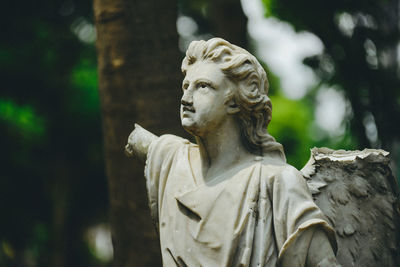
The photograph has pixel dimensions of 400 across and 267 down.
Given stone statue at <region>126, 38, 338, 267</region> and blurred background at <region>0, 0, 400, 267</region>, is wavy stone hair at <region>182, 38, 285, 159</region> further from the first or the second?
blurred background at <region>0, 0, 400, 267</region>

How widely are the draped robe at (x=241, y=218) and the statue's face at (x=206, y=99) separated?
32 centimetres

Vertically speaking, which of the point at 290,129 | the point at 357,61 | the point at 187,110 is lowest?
the point at 290,129

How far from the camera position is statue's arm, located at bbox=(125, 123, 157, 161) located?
5227mm

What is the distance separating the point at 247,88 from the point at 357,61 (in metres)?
7.84

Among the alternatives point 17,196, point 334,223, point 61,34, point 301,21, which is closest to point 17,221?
point 17,196

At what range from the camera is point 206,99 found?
4.69m

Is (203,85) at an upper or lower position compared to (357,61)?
upper

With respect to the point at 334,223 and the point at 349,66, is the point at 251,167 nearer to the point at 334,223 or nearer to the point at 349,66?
the point at 334,223

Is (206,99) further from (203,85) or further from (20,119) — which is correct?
(20,119)

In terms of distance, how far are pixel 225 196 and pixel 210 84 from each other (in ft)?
2.25

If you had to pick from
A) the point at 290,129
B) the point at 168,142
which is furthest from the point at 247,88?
the point at 290,129

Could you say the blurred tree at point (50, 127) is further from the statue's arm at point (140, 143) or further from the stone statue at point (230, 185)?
the stone statue at point (230, 185)

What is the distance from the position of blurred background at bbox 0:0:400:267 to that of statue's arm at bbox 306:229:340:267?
4.97 m

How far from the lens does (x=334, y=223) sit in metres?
5.26
